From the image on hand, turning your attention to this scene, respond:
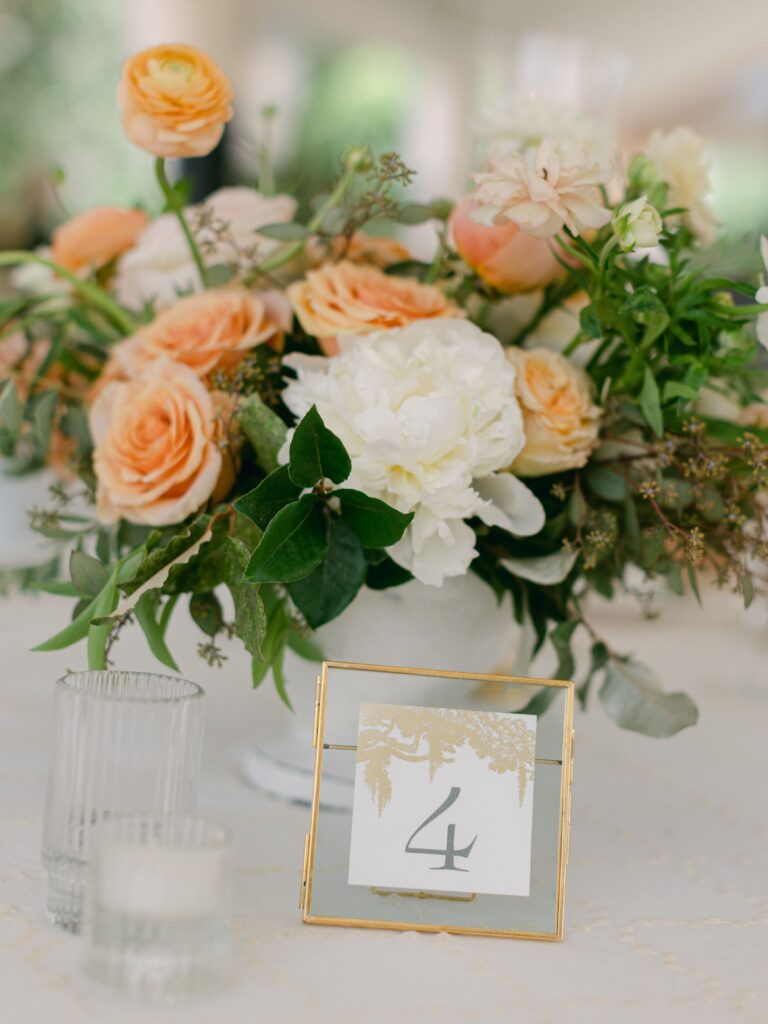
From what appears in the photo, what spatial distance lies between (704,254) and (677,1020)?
1.77 ft

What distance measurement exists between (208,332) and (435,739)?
1.21 feet

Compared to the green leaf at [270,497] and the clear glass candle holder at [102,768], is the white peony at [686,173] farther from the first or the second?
the clear glass candle holder at [102,768]

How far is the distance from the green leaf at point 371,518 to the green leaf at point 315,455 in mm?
19

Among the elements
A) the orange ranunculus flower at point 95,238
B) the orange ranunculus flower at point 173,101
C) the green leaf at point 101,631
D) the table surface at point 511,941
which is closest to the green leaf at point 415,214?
the orange ranunculus flower at point 173,101

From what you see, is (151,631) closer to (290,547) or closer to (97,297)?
(290,547)

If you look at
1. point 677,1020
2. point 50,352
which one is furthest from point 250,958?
point 50,352

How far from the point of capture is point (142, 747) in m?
0.58

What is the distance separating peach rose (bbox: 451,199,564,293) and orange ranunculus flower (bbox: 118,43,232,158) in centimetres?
20

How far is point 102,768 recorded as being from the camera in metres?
0.58

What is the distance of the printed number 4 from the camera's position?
0.64 meters

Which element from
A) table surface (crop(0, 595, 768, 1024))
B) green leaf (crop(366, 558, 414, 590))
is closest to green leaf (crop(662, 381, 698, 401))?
green leaf (crop(366, 558, 414, 590))

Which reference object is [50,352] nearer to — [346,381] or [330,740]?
[346,381]

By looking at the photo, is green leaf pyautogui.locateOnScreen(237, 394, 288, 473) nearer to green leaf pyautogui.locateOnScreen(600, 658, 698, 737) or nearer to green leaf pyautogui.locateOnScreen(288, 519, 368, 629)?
green leaf pyautogui.locateOnScreen(288, 519, 368, 629)

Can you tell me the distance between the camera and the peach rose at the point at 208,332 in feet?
2.69
